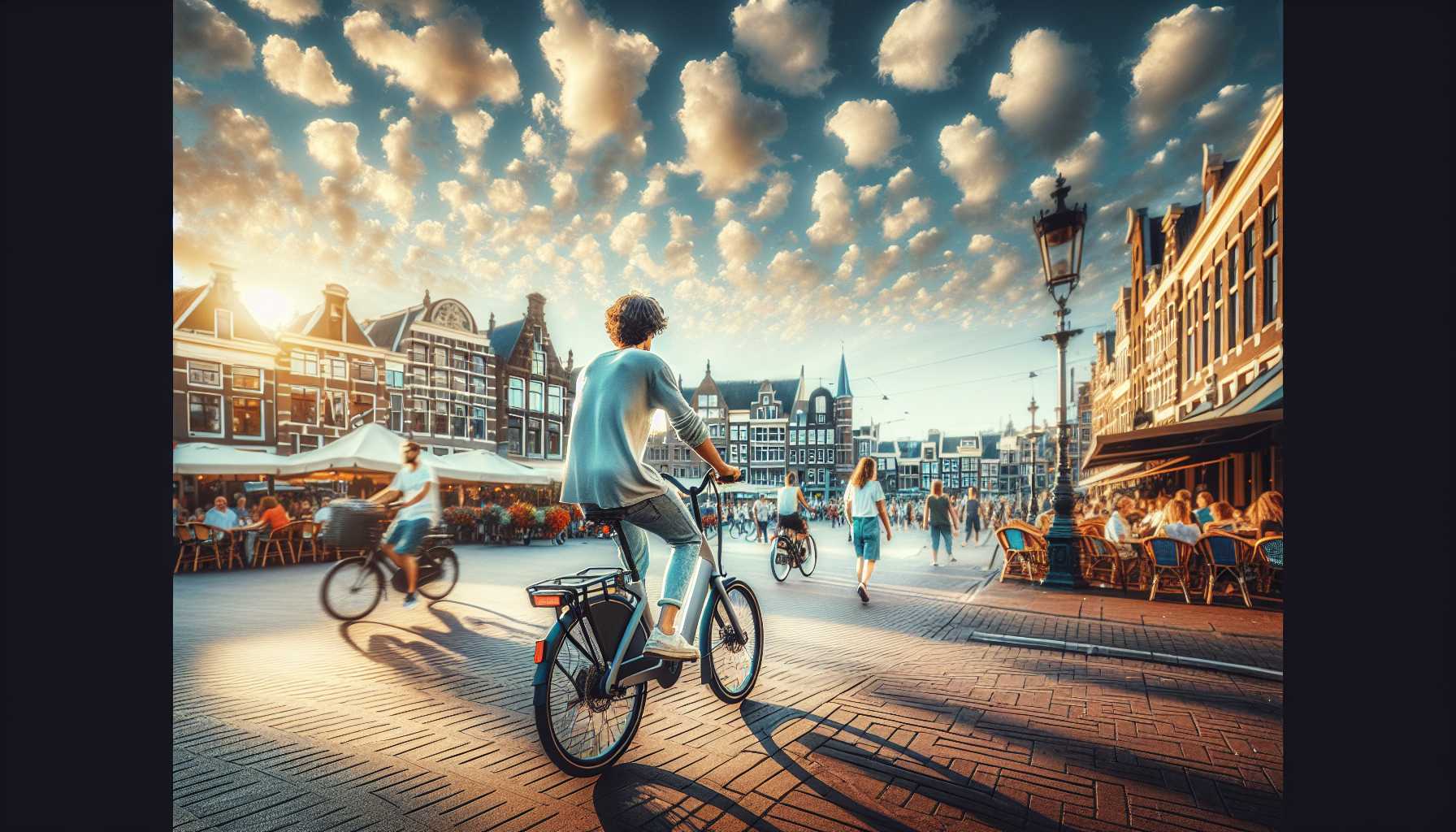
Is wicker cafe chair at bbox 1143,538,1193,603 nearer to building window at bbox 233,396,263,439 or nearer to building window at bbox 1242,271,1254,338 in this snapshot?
building window at bbox 1242,271,1254,338

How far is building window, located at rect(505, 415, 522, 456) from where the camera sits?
28050 millimetres

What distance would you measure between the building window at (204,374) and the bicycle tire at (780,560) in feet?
63.5

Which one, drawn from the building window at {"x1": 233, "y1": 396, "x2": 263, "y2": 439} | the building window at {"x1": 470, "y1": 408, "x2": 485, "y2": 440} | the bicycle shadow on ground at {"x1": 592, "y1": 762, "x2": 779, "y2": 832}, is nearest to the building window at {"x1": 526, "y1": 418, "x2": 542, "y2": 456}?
the building window at {"x1": 470, "y1": 408, "x2": 485, "y2": 440}

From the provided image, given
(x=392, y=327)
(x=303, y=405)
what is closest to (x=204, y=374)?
(x=303, y=405)

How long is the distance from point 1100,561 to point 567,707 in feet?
27.1

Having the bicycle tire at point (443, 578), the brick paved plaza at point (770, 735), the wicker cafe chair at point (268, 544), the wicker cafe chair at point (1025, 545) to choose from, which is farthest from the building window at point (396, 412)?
the wicker cafe chair at point (1025, 545)

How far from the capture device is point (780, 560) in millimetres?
9156

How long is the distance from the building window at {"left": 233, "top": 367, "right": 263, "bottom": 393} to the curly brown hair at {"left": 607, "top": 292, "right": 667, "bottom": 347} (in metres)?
22.5

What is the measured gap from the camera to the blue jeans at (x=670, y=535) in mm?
2600

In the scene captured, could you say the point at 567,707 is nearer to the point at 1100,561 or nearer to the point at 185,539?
the point at 1100,561
